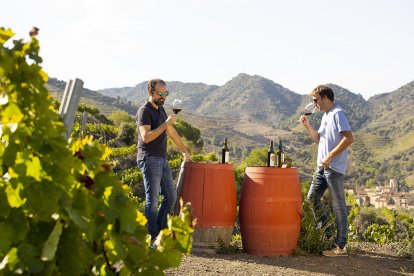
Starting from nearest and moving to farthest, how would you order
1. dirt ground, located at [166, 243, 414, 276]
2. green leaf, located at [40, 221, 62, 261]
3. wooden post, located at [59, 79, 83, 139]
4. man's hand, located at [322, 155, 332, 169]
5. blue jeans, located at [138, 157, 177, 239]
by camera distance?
1. green leaf, located at [40, 221, 62, 261]
2. wooden post, located at [59, 79, 83, 139]
3. dirt ground, located at [166, 243, 414, 276]
4. blue jeans, located at [138, 157, 177, 239]
5. man's hand, located at [322, 155, 332, 169]

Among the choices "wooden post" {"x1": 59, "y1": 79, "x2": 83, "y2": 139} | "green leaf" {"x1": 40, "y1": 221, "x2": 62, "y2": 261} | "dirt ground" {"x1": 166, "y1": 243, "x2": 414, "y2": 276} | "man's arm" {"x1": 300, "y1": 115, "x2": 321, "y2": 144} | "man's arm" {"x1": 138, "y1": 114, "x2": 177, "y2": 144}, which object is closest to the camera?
"green leaf" {"x1": 40, "y1": 221, "x2": 62, "y2": 261}

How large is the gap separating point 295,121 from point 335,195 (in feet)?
532

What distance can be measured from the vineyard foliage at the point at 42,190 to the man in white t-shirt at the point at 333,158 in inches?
164

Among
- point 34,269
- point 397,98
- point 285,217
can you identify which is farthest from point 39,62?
point 397,98

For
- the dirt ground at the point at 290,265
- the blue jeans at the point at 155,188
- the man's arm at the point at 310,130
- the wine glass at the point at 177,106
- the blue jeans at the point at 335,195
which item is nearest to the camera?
the dirt ground at the point at 290,265

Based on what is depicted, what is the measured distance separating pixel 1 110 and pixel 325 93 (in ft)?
14.9

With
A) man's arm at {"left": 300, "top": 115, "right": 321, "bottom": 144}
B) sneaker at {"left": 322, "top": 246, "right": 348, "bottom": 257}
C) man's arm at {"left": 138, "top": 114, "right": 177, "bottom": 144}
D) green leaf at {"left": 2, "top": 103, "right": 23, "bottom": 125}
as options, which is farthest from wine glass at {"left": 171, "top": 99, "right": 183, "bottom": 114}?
green leaf at {"left": 2, "top": 103, "right": 23, "bottom": 125}

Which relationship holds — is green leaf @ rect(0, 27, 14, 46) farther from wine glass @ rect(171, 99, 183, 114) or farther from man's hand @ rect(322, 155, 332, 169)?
man's hand @ rect(322, 155, 332, 169)

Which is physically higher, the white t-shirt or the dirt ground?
the white t-shirt

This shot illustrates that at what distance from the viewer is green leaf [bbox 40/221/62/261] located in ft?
4.17

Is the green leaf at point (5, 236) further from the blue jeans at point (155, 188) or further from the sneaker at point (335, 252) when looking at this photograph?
the sneaker at point (335, 252)

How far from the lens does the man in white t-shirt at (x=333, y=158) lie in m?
5.45

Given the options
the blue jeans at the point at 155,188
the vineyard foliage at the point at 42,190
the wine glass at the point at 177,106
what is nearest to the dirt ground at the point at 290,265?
the blue jeans at the point at 155,188

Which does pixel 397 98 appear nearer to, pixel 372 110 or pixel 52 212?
pixel 372 110
